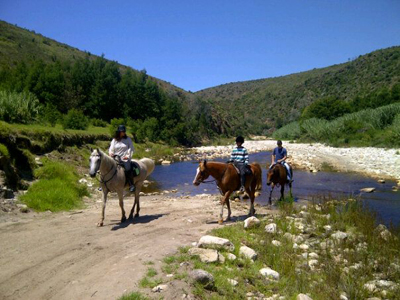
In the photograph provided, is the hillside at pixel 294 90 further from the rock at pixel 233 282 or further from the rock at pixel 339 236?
the rock at pixel 233 282

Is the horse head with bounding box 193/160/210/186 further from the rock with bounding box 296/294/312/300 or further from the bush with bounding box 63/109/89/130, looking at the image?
the bush with bounding box 63/109/89/130

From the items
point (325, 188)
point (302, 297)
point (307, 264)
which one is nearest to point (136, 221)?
point (307, 264)

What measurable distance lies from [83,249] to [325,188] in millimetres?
14431

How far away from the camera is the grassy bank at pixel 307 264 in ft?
16.9

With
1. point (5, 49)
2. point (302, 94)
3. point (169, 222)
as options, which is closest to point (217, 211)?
point (169, 222)

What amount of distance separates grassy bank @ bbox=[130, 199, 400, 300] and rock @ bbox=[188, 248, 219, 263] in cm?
8

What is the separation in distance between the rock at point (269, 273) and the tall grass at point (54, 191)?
26.7 ft

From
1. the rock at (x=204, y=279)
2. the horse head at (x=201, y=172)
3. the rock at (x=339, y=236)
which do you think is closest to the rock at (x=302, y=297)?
the rock at (x=204, y=279)

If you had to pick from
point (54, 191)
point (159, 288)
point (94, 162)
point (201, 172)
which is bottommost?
point (159, 288)

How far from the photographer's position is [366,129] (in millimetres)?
39812

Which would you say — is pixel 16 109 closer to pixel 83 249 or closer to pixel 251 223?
pixel 83 249

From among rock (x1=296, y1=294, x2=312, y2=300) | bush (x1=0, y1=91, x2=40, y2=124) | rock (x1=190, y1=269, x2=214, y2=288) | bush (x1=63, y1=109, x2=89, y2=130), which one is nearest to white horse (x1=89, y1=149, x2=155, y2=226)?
rock (x1=190, y1=269, x2=214, y2=288)

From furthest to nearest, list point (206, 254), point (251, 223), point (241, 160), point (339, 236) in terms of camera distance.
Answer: point (241, 160), point (251, 223), point (339, 236), point (206, 254)

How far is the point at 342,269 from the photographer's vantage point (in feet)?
19.9
